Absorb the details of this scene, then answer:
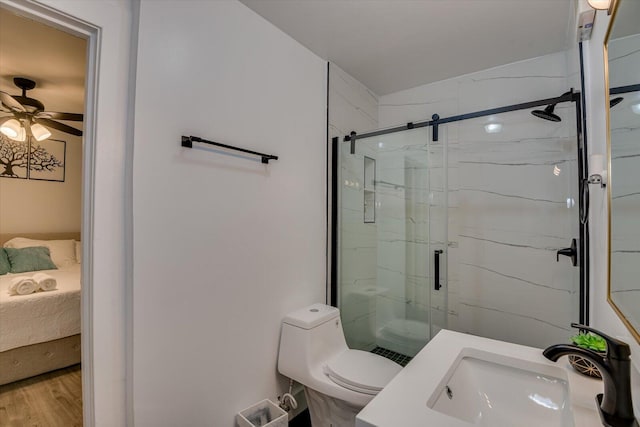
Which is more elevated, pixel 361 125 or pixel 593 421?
pixel 361 125

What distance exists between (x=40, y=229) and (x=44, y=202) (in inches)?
12.7

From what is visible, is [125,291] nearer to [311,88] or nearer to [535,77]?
[311,88]

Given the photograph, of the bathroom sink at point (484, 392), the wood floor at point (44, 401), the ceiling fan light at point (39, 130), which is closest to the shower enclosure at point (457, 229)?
the bathroom sink at point (484, 392)

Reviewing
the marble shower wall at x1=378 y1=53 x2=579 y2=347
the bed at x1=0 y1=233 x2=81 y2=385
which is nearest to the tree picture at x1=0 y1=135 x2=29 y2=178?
the bed at x1=0 y1=233 x2=81 y2=385

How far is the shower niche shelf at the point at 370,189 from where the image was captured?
2.40m

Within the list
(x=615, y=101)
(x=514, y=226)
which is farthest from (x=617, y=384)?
(x=514, y=226)

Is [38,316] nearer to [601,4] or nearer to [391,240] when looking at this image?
[391,240]

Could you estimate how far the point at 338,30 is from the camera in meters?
1.94

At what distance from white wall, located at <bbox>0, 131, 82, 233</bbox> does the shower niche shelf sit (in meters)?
3.07

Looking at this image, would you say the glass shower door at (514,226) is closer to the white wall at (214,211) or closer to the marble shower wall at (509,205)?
the marble shower wall at (509,205)

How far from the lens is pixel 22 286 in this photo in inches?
96.2

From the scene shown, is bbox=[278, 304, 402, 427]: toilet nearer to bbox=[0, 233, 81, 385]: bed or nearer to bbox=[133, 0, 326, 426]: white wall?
bbox=[133, 0, 326, 426]: white wall

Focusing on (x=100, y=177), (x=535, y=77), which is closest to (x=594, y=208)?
(x=535, y=77)

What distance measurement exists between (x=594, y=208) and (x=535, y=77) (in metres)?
1.38
